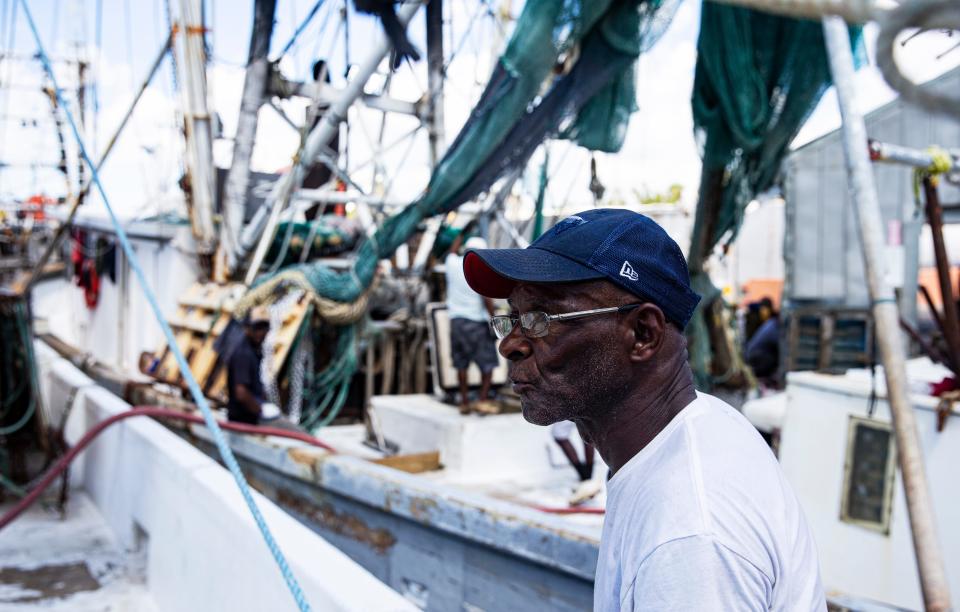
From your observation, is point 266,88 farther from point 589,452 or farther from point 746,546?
point 746,546

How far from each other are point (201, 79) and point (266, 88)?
94 centimetres

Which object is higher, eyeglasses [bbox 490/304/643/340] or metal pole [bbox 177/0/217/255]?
metal pole [bbox 177/0/217/255]

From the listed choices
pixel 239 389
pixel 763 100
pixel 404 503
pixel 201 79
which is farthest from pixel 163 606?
pixel 201 79

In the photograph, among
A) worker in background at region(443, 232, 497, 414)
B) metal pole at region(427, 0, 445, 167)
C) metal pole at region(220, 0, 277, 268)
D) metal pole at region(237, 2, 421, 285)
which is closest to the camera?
worker in background at region(443, 232, 497, 414)

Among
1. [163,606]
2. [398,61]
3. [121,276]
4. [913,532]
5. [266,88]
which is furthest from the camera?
[121,276]

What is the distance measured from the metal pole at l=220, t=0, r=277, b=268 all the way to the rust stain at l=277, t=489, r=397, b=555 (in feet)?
10.8

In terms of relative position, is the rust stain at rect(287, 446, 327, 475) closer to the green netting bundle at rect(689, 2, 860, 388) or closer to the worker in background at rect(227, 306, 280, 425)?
the worker in background at rect(227, 306, 280, 425)

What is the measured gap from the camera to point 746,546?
1089mm

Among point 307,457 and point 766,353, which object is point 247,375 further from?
point 766,353

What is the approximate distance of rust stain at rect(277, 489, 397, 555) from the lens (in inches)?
192

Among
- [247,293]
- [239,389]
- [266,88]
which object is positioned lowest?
[239,389]

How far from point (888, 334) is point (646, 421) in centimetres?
239

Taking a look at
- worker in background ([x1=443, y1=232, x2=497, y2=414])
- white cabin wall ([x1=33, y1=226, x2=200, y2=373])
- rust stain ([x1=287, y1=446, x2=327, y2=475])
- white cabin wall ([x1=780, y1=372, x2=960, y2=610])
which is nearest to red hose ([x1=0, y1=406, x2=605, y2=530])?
rust stain ([x1=287, y1=446, x2=327, y2=475])

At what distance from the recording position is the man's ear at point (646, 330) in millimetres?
1336
